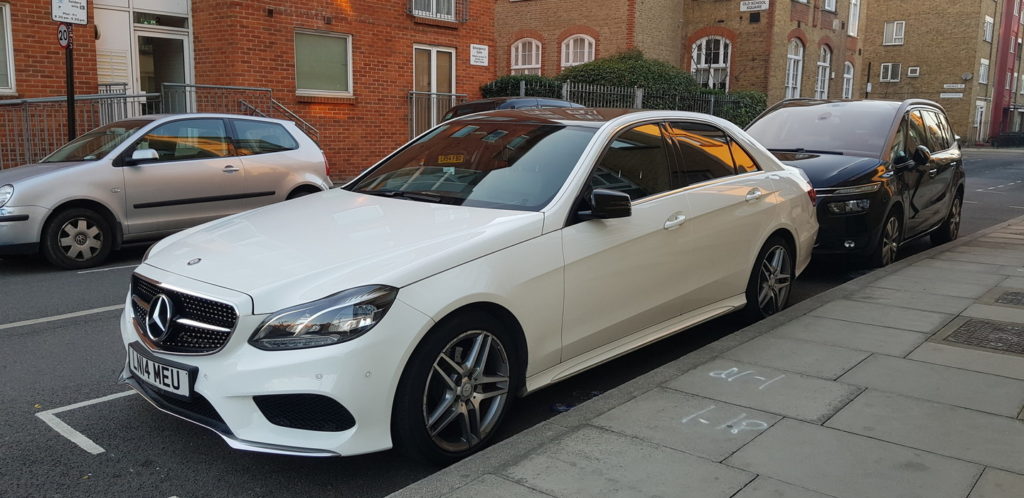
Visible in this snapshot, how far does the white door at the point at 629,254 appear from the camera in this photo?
4.27 meters

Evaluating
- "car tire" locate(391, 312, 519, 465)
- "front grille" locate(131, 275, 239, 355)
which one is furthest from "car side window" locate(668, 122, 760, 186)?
"front grille" locate(131, 275, 239, 355)

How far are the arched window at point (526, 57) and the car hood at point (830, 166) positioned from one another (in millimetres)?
23876

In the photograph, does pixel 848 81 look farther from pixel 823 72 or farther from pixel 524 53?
pixel 524 53

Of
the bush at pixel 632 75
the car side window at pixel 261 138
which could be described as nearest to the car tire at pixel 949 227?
the car side window at pixel 261 138

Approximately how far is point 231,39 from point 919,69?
50.2 m

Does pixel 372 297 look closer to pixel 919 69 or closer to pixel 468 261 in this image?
pixel 468 261

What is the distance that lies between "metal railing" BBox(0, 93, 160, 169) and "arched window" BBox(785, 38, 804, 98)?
25900 mm

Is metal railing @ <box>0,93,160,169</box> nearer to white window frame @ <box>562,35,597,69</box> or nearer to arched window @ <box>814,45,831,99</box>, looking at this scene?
white window frame @ <box>562,35,597,69</box>

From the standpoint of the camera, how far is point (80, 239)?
8.38 metres

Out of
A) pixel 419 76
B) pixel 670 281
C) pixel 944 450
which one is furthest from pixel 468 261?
pixel 419 76

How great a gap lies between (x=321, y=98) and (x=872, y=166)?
1124 centimetres

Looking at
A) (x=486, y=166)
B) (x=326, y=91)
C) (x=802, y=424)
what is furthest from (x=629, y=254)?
(x=326, y=91)

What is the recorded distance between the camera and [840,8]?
3641cm

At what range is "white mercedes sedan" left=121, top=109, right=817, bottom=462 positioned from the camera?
130 inches
